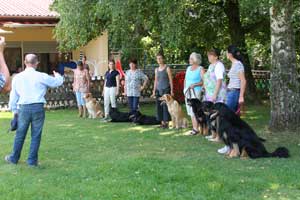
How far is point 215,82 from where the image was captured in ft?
30.5

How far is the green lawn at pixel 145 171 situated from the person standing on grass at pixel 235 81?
2.76 ft

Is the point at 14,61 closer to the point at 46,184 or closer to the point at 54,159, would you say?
the point at 54,159

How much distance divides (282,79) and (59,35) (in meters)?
7.18

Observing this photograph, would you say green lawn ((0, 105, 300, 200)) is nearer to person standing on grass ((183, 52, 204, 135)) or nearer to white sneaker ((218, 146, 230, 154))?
white sneaker ((218, 146, 230, 154))

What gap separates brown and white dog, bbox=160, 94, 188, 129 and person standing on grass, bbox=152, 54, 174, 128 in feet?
0.56

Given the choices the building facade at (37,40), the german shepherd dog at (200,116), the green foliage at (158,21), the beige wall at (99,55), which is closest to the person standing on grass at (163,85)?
the green foliage at (158,21)

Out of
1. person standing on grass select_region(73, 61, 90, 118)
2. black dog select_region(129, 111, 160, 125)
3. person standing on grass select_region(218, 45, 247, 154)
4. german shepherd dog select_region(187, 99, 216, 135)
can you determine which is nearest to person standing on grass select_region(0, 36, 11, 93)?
person standing on grass select_region(218, 45, 247, 154)

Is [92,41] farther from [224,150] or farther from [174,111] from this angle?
[224,150]

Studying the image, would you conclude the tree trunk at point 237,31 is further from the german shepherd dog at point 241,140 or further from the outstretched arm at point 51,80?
the outstretched arm at point 51,80

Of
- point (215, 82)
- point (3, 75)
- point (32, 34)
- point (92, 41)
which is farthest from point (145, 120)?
point (32, 34)

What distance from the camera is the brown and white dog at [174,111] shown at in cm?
1123

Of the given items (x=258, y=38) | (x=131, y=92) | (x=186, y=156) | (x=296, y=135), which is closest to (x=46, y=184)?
(x=186, y=156)

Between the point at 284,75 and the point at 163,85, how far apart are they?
277cm

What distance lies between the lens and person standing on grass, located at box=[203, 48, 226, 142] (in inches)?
354
